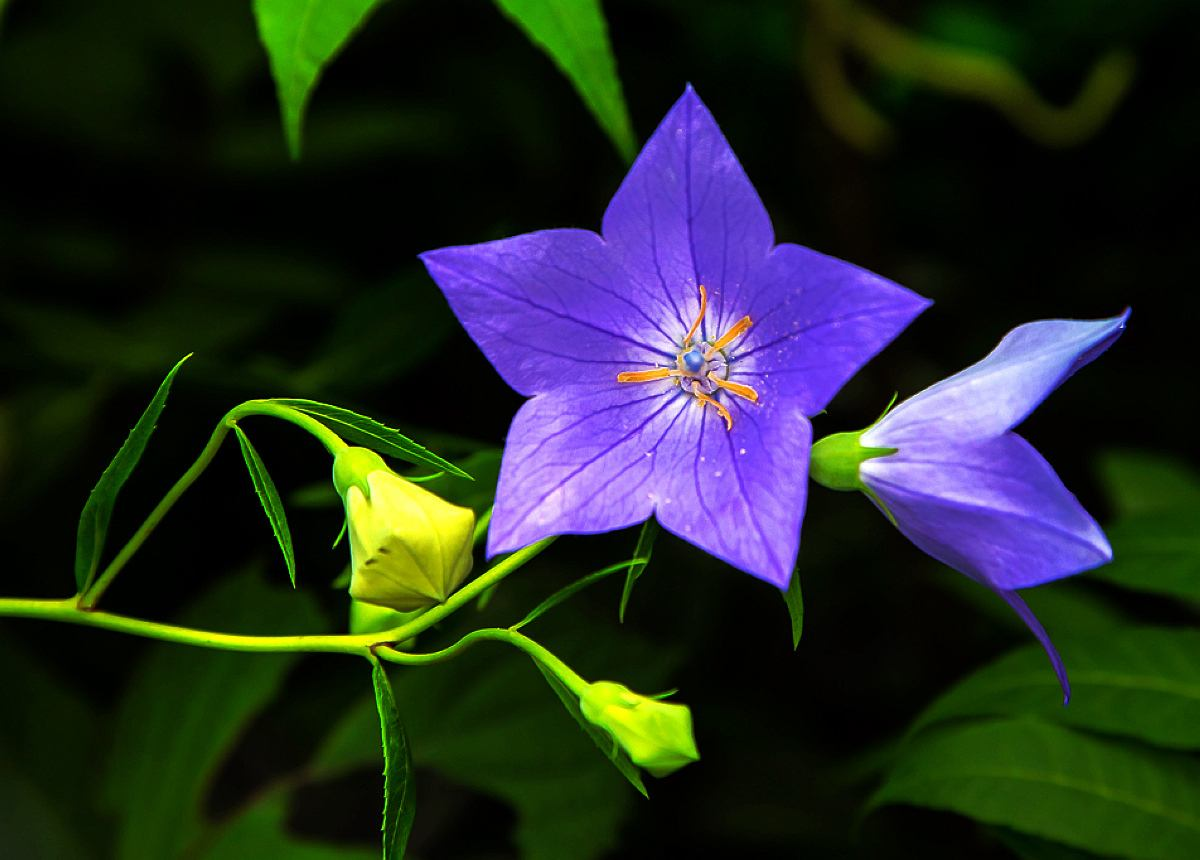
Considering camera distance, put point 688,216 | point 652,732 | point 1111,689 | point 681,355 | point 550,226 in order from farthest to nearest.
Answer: point 550,226 → point 1111,689 → point 681,355 → point 688,216 → point 652,732

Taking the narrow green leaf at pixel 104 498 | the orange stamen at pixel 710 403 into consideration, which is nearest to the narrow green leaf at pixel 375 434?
the narrow green leaf at pixel 104 498

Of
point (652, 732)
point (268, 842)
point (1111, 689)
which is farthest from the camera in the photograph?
point (268, 842)

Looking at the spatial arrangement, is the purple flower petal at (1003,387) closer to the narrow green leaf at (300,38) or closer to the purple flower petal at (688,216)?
the purple flower petal at (688,216)

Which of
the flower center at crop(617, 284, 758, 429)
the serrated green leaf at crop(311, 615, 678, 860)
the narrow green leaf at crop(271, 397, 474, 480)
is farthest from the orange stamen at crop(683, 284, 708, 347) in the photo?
the serrated green leaf at crop(311, 615, 678, 860)

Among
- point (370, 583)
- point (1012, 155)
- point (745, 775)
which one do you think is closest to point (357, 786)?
point (745, 775)

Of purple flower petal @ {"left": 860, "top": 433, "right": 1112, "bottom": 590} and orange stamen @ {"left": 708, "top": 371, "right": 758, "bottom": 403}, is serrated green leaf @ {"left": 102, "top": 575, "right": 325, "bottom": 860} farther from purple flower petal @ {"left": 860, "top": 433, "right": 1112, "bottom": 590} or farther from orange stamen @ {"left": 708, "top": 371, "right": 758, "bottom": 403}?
purple flower petal @ {"left": 860, "top": 433, "right": 1112, "bottom": 590}

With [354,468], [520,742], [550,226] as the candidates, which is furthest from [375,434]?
[550,226]

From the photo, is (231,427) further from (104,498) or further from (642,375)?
(642,375)
